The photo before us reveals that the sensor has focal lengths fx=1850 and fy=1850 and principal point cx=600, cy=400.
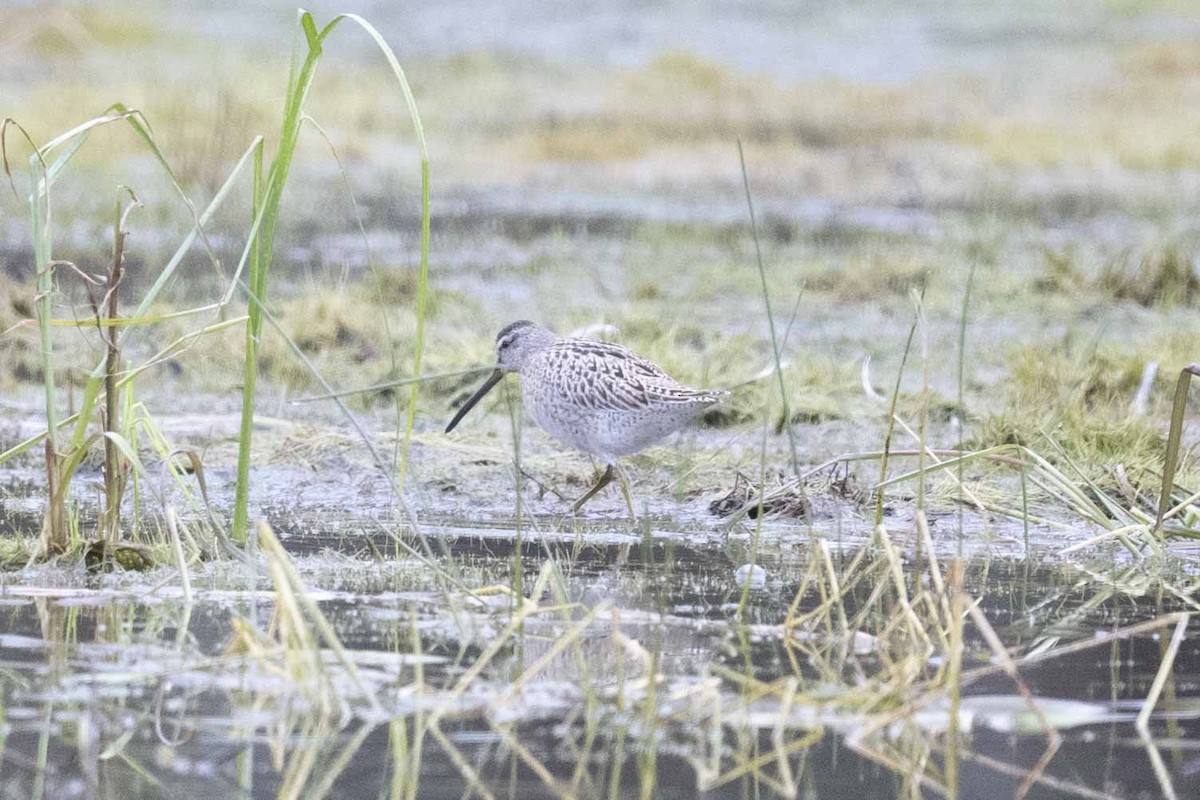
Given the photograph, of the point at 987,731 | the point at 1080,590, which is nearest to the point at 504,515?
the point at 1080,590

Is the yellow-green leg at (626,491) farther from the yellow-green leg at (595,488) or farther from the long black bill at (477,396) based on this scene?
the long black bill at (477,396)

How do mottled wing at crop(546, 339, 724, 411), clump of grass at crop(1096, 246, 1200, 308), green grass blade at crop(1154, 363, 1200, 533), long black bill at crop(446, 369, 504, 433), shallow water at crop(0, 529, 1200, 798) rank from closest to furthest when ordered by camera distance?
shallow water at crop(0, 529, 1200, 798), green grass blade at crop(1154, 363, 1200, 533), mottled wing at crop(546, 339, 724, 411), long black bill at crop(446, 369, 504, 433), clump of grass at crop(1096, 246, 1200, 308)

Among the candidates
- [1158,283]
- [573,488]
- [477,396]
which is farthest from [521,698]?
[1158,283]

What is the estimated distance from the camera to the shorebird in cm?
652

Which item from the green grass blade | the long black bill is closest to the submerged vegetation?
the green grass blade

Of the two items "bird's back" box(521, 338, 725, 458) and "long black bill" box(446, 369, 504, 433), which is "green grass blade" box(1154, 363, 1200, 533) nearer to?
"bird's back" box(521, 338, 725, 458)

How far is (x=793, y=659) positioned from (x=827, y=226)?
10060 millimetres

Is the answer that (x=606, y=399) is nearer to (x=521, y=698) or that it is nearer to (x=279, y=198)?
(x=279, y=198)

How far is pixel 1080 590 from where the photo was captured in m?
5.46

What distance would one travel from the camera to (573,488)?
284 inches

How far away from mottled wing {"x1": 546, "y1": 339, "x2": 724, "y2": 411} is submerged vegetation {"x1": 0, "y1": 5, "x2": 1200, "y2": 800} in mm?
343

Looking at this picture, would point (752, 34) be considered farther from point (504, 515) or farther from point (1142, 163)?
point (504, 515)

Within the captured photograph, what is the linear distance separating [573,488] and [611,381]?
77 centimetres

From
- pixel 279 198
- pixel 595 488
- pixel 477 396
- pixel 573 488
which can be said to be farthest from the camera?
pixel 477 396
